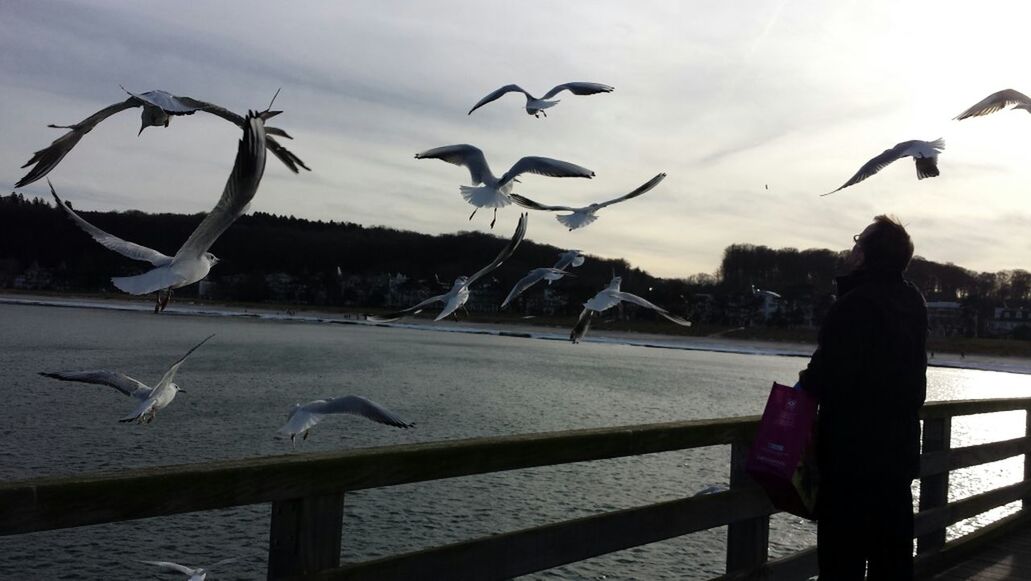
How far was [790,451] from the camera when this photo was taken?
3053mm

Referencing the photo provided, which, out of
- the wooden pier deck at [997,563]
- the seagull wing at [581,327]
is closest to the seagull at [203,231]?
the wooden pier deck at [997,563]

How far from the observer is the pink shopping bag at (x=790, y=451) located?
9.99 ft

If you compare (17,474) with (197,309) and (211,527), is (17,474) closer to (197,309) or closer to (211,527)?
(211,527)

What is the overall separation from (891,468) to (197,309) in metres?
132

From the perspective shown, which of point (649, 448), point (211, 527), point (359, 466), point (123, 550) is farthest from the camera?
point (211, 527)

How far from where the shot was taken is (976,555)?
5.09 m

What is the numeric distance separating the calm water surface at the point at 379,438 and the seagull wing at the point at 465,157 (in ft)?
17.4

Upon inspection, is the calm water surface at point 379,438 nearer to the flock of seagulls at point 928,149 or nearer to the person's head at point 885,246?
the flock of seagulls at point 928,149

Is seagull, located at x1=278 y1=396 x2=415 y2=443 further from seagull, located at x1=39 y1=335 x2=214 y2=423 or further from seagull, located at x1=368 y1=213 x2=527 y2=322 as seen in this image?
seagull, located at x1=39 y1=335 x2=214 y2=423

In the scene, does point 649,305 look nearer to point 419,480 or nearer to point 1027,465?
point 1027,465

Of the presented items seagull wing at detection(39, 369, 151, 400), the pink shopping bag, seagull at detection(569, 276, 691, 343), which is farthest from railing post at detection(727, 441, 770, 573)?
seagull wing at detection(39, 369, 151, 400)

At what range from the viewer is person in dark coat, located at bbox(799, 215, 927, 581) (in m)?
2.92

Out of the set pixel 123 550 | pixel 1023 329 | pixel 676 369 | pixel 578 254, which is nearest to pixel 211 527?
pixel 123 550

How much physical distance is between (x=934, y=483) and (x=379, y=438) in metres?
14.2
